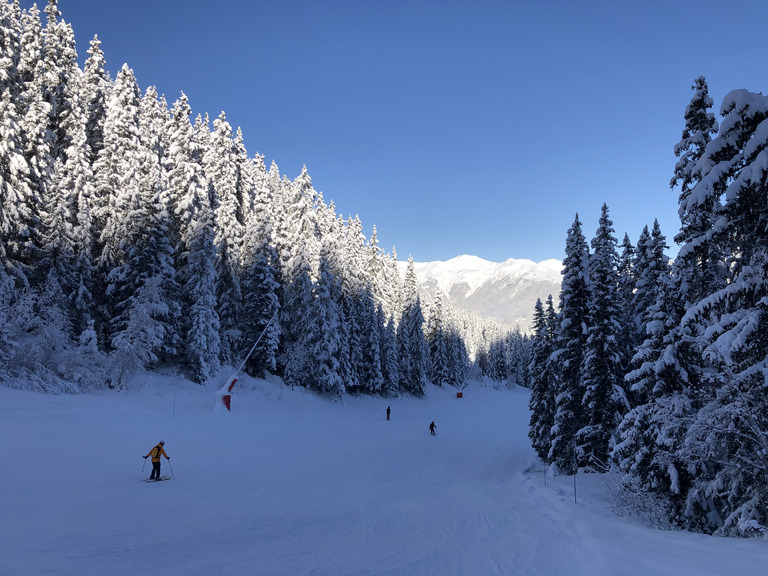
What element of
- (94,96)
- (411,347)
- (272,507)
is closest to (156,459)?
(272,507)

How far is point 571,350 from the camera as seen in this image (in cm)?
2380

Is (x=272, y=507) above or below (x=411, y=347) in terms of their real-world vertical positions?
below

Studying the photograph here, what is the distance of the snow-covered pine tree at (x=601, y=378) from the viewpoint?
21344 mm

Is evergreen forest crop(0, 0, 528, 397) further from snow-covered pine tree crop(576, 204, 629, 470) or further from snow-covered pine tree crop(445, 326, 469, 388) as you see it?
snow-covered pine tree crop(445, 326, 469, 388)

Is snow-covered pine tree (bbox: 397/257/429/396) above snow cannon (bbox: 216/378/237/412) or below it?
above

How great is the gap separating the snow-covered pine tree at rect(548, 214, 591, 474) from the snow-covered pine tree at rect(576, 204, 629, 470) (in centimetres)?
70

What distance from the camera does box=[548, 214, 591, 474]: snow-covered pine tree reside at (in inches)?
915

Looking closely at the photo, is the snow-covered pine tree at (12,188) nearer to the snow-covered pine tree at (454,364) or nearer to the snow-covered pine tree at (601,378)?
the snow-covered pine tree at (601,378)

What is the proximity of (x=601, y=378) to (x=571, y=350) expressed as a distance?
8.05 ft

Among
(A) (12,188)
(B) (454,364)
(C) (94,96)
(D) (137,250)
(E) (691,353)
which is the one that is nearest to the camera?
(E) (691,353)

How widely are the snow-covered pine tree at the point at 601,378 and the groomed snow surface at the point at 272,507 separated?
1657 mm

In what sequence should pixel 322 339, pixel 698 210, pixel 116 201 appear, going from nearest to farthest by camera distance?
1. pixel 698 210
2. pixel 116 201
3. pixel 322 339

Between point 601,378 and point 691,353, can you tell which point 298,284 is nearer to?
point 601,378

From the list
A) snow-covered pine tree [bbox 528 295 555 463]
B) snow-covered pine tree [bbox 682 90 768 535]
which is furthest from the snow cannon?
snow-covered pine tree [bbox 682 90 768 535]
